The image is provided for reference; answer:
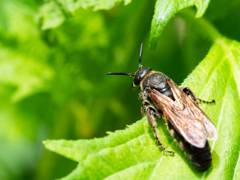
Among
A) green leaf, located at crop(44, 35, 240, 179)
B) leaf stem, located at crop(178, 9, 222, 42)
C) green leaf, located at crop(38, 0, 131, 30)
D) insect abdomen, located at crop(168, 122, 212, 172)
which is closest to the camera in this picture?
green leaf, located at crop(44, 35, 240, 179)

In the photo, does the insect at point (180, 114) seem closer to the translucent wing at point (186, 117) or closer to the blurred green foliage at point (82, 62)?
the translucent wing at point (186, 117)

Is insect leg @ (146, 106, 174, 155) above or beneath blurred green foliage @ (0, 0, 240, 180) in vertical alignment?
beneath

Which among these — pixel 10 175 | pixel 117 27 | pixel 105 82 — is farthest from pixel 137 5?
pixel 10 175

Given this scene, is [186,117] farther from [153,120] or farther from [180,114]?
[153,120]

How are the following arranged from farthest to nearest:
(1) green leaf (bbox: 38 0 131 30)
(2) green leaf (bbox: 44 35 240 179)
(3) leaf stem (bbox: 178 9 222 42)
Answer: (3) leaf stem (bbox: 178 9 222 42)
(1) green leaf (bbox: 38 0 131 30)
(2) green leaf (bbox: 44 35 240 179)

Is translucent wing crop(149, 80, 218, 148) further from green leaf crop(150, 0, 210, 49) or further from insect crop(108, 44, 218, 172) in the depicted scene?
green leaf crop(150, 0, 210, 49)

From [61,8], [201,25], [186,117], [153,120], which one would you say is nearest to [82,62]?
[61,8]

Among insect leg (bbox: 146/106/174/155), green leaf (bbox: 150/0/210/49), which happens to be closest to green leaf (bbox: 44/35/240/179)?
insect leg (bbox: 146/106/174/155)

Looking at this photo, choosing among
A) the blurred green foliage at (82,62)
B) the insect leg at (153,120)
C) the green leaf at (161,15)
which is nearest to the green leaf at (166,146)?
the insect leg at (153,120)

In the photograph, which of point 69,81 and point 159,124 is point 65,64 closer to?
point 69,81
